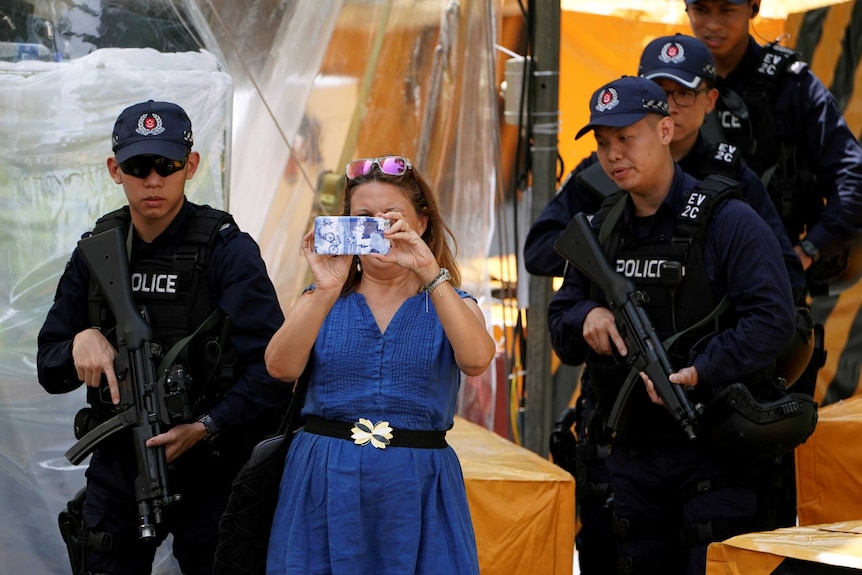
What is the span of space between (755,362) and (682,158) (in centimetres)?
105

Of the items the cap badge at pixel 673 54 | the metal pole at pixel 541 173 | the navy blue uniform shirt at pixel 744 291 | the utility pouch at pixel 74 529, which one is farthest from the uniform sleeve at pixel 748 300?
the metal pole at pixel 541 173

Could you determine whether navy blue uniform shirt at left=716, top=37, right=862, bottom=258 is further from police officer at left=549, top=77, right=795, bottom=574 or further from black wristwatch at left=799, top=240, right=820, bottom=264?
police officer at left=549, top=77, right=795, bottom=574

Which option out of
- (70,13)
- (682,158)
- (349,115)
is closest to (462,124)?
(349,115)

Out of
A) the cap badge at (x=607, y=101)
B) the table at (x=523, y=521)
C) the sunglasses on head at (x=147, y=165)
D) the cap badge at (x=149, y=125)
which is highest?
the cap badge at (x=607, y=101)

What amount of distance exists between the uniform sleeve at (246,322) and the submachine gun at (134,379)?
145 mm

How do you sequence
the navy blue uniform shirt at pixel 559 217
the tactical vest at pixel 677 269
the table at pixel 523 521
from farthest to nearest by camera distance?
1. the navy blue uniform shirt at pixel 559 217
2. the table at pixel 523 521
3. the tactical vest at pixel 677 269

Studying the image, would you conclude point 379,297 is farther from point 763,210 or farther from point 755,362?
point 763,210

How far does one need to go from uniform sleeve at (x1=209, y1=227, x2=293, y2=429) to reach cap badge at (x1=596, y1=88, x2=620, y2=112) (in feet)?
3.94

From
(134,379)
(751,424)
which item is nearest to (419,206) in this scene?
(134,379)

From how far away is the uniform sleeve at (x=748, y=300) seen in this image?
3.91 meters

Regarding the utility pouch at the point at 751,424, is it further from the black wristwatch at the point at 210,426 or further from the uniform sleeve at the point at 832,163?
the black wristwatch at the point at 210,426

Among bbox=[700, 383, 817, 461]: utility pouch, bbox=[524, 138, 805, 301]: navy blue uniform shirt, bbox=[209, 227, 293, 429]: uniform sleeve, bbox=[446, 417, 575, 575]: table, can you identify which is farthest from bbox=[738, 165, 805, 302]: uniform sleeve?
bbox=[209, 227, 293, 429]: uniform sleeve

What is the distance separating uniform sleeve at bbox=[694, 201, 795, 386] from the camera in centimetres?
391

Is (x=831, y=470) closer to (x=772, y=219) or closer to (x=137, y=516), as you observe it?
(x=772, y=219)
